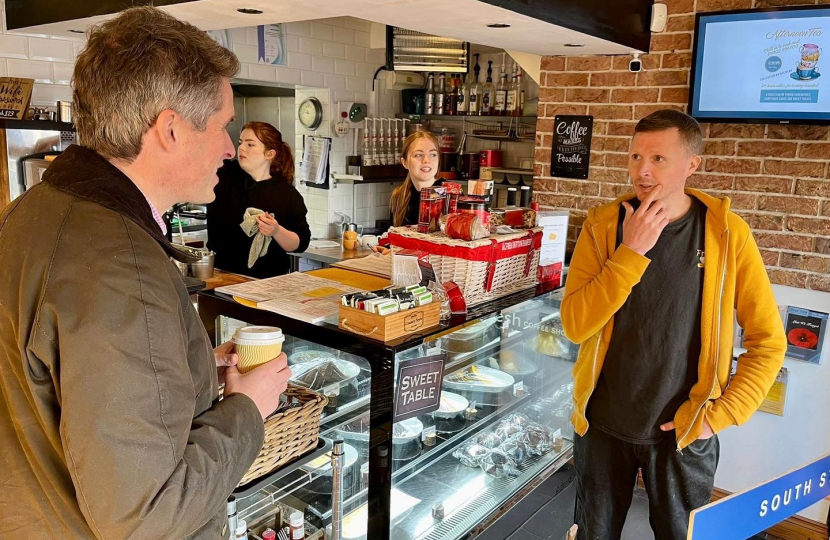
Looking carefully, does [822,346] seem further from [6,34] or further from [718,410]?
[6,34]

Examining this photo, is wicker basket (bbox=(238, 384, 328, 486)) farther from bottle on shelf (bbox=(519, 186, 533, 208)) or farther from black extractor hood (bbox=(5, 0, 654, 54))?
bottle on shelf (bbox=(519, 186, 533, 208))

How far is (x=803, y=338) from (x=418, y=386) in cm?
217

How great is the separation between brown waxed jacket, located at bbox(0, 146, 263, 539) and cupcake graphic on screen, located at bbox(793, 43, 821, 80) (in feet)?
9.45

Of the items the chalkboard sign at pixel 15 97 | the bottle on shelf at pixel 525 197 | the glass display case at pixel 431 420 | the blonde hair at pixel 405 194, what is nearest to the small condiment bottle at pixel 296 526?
the glass display case at pixel 431 420

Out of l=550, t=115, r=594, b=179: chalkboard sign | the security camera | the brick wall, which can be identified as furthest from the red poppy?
the security camera

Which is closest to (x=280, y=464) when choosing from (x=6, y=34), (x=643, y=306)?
(x=643, y=306)

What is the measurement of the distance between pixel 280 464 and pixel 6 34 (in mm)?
3552

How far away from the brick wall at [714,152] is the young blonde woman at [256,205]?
1.49 metres

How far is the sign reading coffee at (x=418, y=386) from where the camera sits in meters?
1.93

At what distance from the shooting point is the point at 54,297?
1036 millimetres

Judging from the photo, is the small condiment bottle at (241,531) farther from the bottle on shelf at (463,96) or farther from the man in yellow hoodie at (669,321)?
the bottle on shelf at (463,96)

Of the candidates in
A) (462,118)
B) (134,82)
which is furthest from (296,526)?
(462,118)

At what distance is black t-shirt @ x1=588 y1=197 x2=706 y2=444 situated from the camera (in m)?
2.11

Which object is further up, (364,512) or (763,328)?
(763,328)
